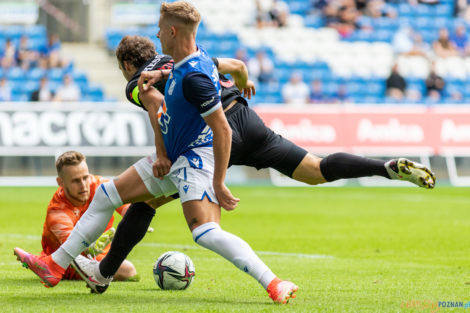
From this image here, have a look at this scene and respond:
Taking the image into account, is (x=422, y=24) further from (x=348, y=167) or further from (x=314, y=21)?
(x=348, y=167)

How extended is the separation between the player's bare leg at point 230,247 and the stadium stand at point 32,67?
16.6 m

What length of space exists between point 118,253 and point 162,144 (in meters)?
0.88

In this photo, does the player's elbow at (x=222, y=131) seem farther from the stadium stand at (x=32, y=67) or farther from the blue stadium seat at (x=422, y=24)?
the blue stadium seat at (x=422, y=24)

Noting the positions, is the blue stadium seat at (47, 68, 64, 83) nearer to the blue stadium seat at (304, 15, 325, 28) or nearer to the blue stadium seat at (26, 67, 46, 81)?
the blue stadium seat at (26, 67, 46, 81)

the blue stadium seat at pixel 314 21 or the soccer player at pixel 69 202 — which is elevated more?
the soccer player at pixel 69 202

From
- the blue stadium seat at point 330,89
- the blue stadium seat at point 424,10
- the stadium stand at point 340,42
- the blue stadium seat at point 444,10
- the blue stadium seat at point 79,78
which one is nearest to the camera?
the blue stadium seat at point 79,78

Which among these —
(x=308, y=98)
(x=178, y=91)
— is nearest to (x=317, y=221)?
(x=178, y=91)

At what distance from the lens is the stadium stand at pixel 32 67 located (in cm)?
2166

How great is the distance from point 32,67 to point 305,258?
16.0m

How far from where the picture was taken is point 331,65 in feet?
85.7

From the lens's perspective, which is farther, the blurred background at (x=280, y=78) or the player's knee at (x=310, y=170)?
the blurred background at (x=280, y=78)

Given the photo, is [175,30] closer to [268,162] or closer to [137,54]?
[137,54]

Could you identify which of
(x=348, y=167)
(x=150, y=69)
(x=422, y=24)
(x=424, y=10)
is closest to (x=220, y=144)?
(x=150, y=69)

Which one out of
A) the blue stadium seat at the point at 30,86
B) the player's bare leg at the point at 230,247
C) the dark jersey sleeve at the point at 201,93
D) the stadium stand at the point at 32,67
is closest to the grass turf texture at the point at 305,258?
the player's bare leg at the point at 230,247
